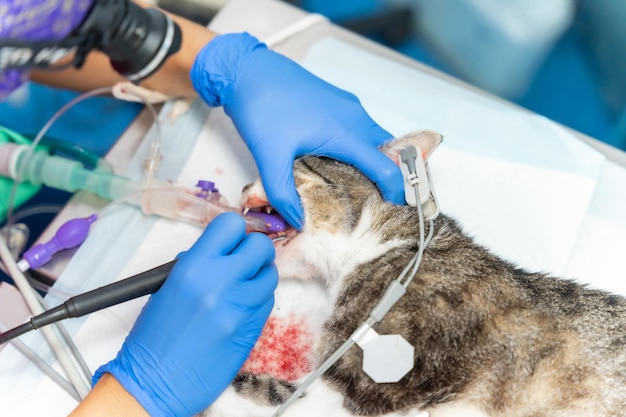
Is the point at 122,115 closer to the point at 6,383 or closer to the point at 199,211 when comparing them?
the point at 199,211

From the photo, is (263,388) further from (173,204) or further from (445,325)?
(173,204)

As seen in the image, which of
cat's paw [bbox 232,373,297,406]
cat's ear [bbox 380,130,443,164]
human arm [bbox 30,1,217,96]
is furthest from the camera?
human arm [bbox 30,1,217,96]

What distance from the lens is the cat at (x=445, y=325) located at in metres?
0.95

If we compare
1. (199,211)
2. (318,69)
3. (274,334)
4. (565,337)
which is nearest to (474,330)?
(565,337)

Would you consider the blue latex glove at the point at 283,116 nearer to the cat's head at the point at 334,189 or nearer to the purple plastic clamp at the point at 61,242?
the cat's head at the point at 334,189

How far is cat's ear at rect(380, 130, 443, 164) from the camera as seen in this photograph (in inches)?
44.3

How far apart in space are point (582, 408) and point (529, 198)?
21.3 inches

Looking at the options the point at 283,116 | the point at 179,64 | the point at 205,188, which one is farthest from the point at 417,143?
the point at 179,64

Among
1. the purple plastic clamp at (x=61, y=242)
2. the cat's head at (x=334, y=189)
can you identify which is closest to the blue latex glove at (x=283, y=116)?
the cat's head at (x=334, y=189)

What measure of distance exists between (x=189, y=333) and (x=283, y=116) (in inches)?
20.2

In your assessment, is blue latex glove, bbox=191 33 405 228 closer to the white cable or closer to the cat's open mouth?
the cat's open mouth

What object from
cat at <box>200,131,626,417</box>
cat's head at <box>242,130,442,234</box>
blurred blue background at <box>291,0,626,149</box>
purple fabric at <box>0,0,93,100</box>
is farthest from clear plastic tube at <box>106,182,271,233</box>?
blurred blue background at <box>291,0,626,149</box>

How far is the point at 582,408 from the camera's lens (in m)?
0.95

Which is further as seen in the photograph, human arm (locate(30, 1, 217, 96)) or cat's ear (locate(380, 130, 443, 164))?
human arm (locate(30, 1, 217, 96))
